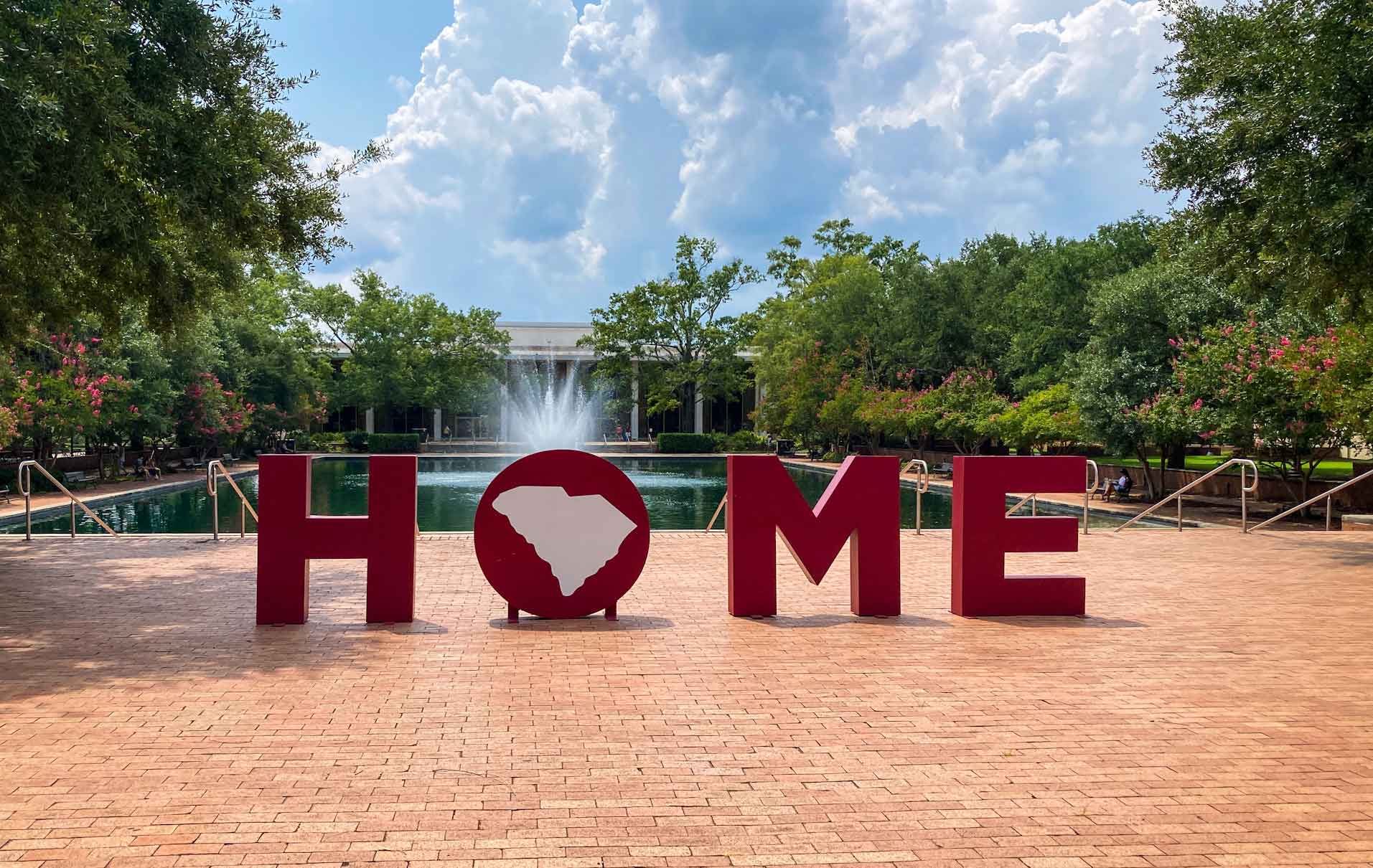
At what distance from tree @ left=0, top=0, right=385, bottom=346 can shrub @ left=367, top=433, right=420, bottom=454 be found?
121 feet

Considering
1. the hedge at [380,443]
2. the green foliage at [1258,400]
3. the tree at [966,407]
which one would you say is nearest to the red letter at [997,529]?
the green foliage at [1258,400]

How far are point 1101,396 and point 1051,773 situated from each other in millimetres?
21178

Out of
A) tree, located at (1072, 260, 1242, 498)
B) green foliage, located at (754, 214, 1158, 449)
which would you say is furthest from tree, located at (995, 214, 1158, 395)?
tree, located at (1072, 260, 1242, 498)

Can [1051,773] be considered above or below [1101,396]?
below

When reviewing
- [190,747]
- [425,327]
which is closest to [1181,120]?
[190,747]

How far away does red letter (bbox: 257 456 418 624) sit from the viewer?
28.8ft

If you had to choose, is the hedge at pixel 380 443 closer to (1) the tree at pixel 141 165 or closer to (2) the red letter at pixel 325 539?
(1) the tree at pixel 141 165

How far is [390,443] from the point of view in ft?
167

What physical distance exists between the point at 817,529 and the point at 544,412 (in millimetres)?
49279

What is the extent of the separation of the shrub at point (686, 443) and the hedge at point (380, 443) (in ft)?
42.5

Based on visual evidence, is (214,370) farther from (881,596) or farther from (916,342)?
(881,596)

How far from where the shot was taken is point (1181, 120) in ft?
48.8

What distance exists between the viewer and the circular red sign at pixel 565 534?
29.7 ft

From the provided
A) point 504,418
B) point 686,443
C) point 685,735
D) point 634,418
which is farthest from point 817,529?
point 634,418
